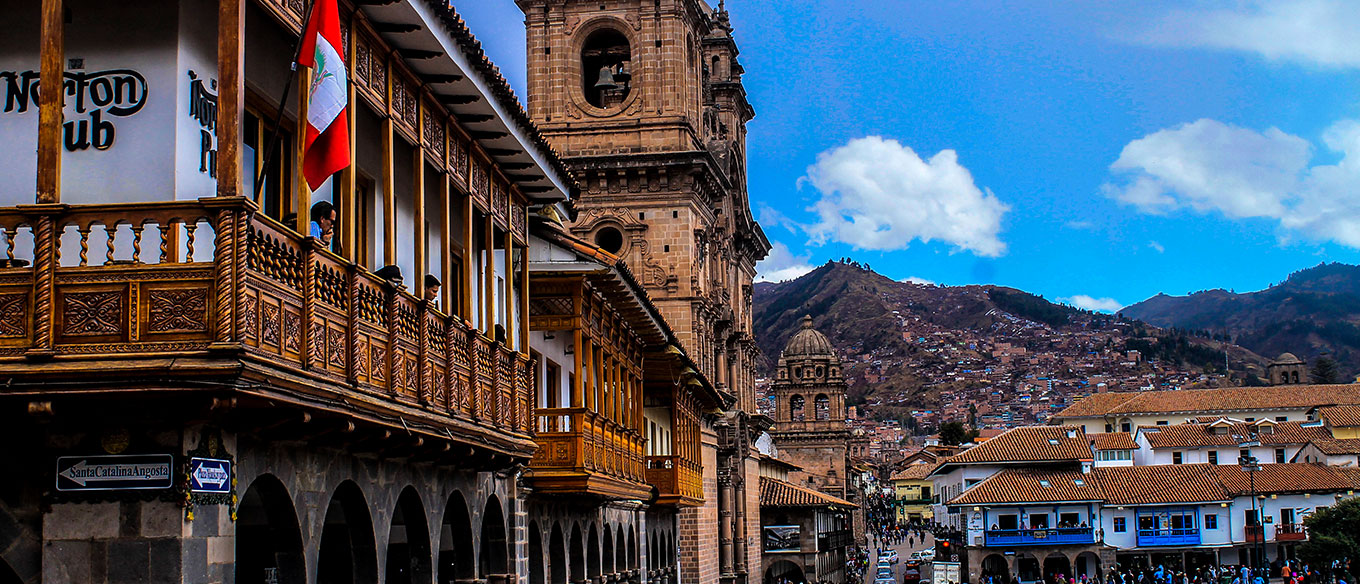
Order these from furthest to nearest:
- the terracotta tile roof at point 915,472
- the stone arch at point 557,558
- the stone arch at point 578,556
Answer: the terracotta tile roof at point 915,472
the stone arch at point 578,556
the stone arch at point 557,558

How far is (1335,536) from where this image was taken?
67.4 metres

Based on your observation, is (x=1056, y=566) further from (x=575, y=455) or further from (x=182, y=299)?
(x=182, y=299)

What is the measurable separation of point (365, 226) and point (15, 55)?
405 cm

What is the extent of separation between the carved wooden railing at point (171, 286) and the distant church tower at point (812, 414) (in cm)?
8686

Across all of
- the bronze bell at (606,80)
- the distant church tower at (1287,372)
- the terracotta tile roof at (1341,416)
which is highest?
the bronze bell at (606,80)

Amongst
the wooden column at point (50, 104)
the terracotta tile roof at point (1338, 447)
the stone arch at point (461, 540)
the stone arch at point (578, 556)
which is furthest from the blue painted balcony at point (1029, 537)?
the wooden column at point (50, 104)

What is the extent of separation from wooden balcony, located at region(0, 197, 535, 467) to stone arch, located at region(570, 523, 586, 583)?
14778 millimetres

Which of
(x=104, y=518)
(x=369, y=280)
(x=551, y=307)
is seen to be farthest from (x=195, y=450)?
(x=551, y=307)

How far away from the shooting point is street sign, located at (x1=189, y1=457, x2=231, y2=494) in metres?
9.00

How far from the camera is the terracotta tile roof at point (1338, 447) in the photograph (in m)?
85.2

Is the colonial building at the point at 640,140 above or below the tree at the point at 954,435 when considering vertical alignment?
above

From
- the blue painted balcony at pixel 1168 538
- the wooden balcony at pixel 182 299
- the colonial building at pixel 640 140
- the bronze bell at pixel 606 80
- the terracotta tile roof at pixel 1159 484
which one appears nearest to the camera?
the wooden balcony at pixel 182 299

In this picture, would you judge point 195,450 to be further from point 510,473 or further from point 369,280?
point 510,473

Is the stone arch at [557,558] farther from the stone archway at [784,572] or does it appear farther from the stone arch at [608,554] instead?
the stone archway at [784,572]
